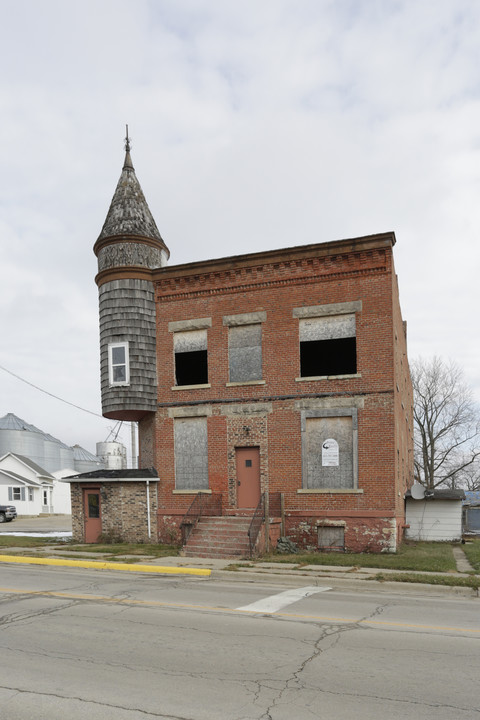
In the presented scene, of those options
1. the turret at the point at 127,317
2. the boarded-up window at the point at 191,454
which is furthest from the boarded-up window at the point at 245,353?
the turret at the point at 127,317

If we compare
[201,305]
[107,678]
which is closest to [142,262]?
[201,305]

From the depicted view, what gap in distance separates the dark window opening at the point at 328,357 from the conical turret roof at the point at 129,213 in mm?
7484

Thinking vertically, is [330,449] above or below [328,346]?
below

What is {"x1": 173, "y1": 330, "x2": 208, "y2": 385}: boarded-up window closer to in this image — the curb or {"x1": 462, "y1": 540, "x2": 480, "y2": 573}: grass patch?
the curb

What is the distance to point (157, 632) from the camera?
859 cm

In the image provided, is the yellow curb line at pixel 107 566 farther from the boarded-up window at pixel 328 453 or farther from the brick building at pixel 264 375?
the boarded-up window at pixel 328 453

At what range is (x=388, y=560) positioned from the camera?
52.4ft

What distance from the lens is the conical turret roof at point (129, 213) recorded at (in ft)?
73.2

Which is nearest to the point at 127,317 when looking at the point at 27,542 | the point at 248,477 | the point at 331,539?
the point at 248,477

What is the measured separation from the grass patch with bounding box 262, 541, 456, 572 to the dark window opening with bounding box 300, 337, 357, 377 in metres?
5.67

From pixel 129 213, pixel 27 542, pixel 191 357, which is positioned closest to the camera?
pixel 191 357

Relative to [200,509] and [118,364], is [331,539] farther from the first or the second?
[118,364]

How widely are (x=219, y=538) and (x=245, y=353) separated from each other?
621cm

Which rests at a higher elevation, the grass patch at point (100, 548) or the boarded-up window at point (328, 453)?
the boarded-up window at point (328, 453)
